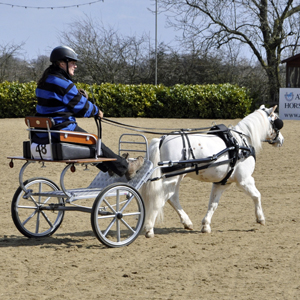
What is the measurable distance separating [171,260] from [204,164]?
1520 millimetres

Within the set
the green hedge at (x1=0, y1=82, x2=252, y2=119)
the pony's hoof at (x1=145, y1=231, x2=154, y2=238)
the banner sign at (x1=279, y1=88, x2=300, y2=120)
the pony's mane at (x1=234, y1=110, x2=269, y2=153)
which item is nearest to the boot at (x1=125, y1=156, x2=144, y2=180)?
the pony's hoof at (x1=145, y1=231, x2=154, y2=238)

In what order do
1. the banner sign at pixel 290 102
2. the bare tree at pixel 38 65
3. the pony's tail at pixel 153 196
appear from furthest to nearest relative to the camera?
the bare tree at pixel 38 65
the banner sign at pixel 290 102
the pony's tail at pixel 153 196

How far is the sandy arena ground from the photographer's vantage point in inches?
143

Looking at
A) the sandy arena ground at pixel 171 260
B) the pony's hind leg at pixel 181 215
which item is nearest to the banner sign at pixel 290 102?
the sandy arena ground at pixel 171 260

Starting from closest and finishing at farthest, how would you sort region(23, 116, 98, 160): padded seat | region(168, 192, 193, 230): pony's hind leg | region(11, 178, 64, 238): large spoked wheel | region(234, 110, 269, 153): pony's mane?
region(23, 116, 98, 160): padded seat < region(11, 178, 64, 238): large spoked wheel < region(168, 192, 193, 230): pony's hind leg < region(234, 110, 269, 153): pony's mane

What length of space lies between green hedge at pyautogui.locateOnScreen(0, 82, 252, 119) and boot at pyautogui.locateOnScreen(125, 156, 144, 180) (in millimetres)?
15487

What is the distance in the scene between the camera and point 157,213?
5355 millimetres

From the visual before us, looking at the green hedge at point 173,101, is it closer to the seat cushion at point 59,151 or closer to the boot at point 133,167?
the boot at point 133,167

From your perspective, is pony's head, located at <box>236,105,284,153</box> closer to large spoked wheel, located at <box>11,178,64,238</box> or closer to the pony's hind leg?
the pony's hind leg

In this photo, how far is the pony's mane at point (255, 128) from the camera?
20.4 feet

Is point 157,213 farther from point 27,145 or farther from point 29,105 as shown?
point 29,105

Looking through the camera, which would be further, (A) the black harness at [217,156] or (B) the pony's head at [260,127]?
(B) the pony's head at [260,127]

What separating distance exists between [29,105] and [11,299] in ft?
55.7

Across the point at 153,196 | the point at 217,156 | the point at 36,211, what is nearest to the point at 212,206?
the point at 217,156
